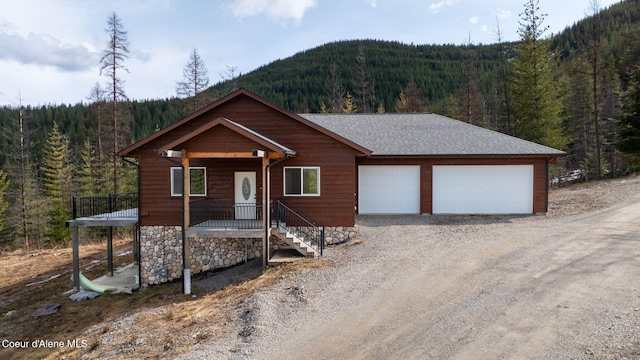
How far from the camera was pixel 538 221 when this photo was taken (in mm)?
14211

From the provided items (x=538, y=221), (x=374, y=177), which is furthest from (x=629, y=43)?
(x=374, y=177)

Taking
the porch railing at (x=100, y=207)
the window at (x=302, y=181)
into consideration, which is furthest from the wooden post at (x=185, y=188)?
the porch railing at (x=100, y=207)

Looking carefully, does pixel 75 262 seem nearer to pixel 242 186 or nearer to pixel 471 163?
pixel 242 186

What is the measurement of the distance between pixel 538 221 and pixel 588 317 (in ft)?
28.8

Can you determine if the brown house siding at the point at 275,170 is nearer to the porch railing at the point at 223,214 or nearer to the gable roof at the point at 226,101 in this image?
the gable roof at the point at 226,101

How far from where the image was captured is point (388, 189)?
1592cm

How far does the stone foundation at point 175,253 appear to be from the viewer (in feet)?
41.7

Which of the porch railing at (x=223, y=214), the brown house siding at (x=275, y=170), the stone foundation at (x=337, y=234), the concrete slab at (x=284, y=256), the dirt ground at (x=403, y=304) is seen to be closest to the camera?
the dirt ground at (x=403, y=304)

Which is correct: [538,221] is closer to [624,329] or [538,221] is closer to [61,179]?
[624,329]

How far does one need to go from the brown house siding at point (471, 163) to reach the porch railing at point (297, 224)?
418 cm

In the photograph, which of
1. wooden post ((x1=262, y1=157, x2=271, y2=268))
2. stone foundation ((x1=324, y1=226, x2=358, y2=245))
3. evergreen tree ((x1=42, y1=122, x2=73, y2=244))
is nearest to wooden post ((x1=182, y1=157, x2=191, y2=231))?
wooden post ((x1=262, y1=157, x2=271, y2=268))

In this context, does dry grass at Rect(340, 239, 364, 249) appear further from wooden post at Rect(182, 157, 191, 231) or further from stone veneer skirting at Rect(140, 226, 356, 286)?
wooden post at Rect(182, 157, 191, 231)

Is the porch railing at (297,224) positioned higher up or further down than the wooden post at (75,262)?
higher up

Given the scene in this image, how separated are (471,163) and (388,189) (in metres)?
3.63
